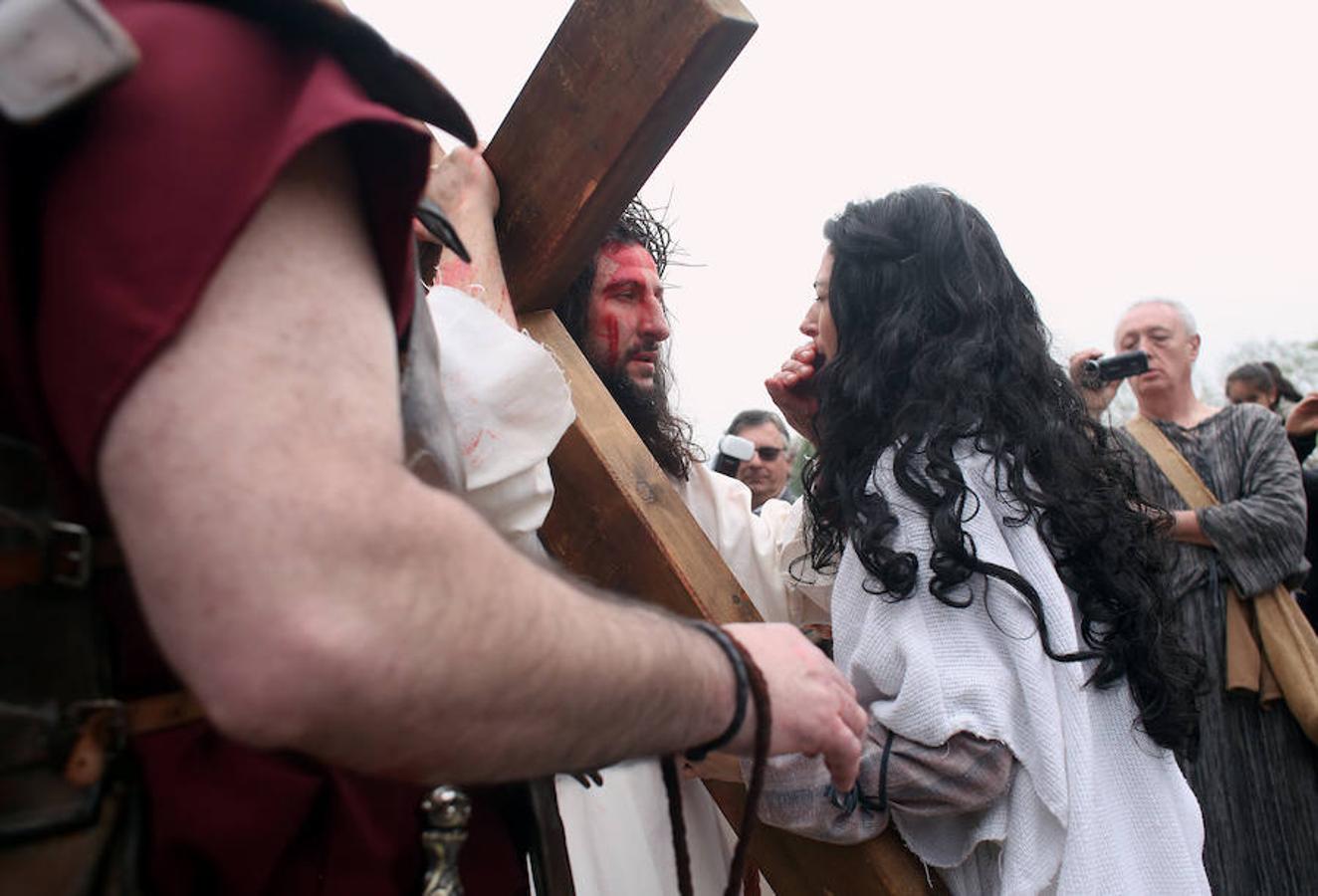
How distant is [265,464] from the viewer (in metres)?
0.63

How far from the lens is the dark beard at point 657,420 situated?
8.88 ft

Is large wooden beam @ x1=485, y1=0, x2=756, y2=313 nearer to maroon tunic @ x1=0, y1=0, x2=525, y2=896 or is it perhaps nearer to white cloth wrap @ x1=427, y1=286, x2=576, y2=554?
white cloth wrap @ x1=427, y1=286, x2=576, y2=554

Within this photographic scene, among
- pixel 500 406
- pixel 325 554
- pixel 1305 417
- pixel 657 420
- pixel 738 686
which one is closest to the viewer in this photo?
pixel 325 554

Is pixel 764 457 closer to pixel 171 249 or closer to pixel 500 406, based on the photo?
pixel 500 406

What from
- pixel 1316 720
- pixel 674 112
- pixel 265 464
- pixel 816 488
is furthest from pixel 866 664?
pixel 1316 720

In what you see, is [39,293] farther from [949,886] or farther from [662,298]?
[662,298]

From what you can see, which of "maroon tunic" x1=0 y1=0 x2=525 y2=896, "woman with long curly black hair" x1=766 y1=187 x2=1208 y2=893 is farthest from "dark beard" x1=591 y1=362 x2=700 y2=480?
"maroon tunic" x1=0 y1=0 x2=525 y2=896

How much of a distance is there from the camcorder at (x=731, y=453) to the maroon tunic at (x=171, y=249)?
3.65 meters

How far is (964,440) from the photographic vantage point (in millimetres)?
1887

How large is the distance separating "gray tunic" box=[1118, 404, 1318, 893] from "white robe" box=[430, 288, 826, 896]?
51.7 inches

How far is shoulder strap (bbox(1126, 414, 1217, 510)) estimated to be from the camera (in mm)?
3422

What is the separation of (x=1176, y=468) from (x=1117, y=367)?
16.0 inches

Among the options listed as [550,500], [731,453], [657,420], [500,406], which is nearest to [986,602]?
[550,500]

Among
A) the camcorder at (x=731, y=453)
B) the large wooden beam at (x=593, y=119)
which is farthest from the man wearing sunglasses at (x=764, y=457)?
the large wooden beam at (x=593, y=119)
